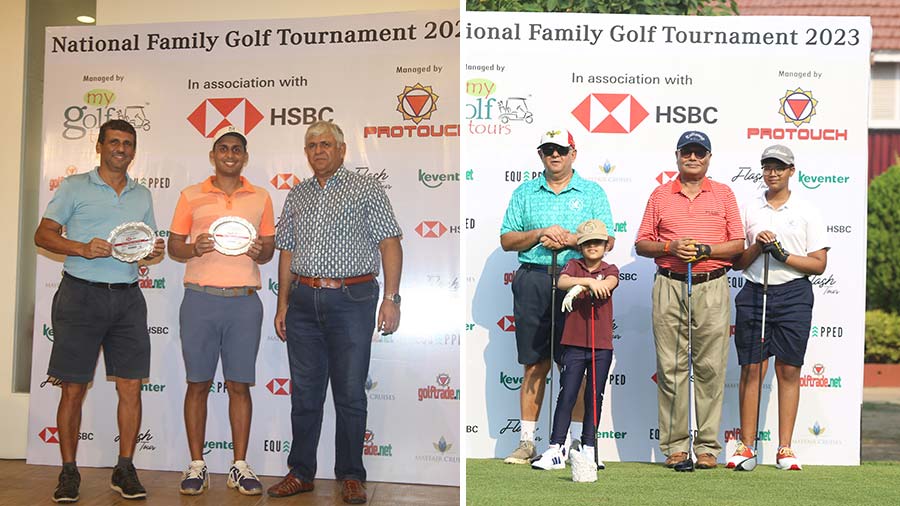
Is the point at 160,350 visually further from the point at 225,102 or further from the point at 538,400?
the point at 538,400

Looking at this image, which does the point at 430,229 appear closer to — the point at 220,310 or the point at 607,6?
the point at 220,310

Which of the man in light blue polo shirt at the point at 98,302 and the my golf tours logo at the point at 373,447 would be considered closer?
the man in light blue polo shirt at the point at 98,302

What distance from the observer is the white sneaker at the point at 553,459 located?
4578mm

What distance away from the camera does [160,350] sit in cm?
529

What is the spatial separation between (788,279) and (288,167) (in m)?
2.35

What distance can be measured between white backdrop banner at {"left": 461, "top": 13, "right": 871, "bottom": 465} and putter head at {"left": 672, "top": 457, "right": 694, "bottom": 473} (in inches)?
18.2

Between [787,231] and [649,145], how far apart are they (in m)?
0.80

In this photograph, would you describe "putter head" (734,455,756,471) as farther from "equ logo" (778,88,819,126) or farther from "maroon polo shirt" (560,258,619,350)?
"equ logo" (778,88,819,126)

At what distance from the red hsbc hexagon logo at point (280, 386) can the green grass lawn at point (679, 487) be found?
933 mm

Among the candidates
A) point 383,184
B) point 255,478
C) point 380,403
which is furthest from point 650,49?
point 255,478

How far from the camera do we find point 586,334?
4.56m

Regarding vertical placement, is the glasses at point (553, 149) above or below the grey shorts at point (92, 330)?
above

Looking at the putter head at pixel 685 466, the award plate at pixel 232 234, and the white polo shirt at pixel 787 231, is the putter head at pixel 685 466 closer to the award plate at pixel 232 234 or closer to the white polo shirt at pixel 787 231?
the white polo shirt at pixel 787 231

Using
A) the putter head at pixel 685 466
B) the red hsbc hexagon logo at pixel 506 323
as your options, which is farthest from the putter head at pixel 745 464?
the red hsbc hexagon logo at pixel 506 323
